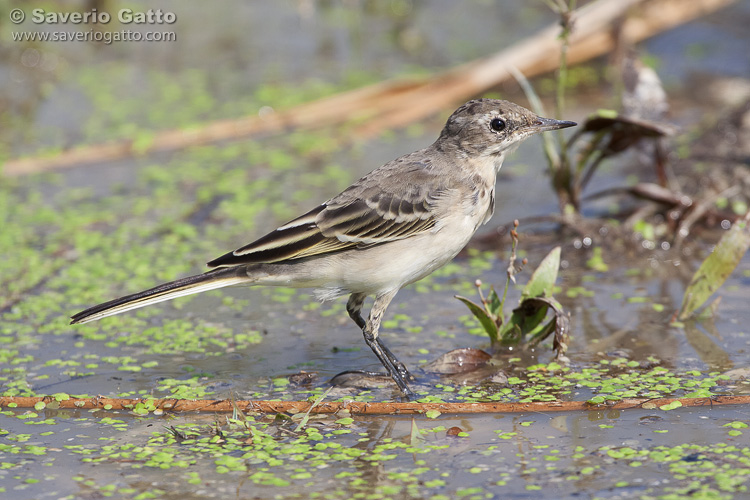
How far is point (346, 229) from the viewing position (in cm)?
597

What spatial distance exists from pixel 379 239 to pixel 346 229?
22cm

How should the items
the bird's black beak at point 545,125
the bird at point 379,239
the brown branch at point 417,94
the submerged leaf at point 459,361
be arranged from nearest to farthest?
the bird at point 379,239 → the submerged leaf at point 459,361 → the bird's black beak at point 545,125 → the brown branch at point 417,94

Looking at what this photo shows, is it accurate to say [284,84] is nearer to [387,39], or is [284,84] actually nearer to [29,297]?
[387,39]

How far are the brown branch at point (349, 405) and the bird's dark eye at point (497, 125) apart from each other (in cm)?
193

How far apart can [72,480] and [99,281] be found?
10.7ft

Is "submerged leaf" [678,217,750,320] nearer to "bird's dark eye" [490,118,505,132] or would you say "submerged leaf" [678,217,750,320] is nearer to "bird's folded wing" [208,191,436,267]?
"bird's dark eye" [490,118,505,132]

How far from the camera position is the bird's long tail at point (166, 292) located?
5.63 m

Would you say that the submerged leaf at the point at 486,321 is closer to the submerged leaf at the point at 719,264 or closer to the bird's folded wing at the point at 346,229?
the bird's folded wing at the point at 346,229

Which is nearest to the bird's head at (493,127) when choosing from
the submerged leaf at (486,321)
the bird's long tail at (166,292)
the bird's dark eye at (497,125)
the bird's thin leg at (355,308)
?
the bird's dark eye at (497,125)

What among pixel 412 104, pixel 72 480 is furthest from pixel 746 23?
pixel 72 480

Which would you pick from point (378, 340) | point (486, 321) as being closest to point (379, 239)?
point (378, 340)

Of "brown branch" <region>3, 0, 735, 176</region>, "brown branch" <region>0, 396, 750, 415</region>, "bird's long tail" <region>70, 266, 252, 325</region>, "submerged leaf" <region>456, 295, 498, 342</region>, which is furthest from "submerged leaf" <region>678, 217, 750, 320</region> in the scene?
"brown branch" <region>3, 0, 735, 176</region>

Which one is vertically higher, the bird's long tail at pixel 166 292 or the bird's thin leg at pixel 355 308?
the bird's long tail at pixel 166 292

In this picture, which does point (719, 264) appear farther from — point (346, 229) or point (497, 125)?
point (346, 229)
